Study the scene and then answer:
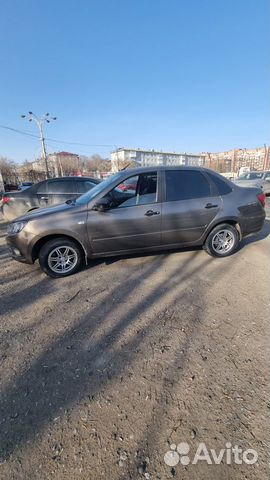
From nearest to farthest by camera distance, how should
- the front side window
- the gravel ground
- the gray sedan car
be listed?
the gravel ground, the front side window, the gray sedan car

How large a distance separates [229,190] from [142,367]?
339cm

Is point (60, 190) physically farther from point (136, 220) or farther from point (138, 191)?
point (136, 220)

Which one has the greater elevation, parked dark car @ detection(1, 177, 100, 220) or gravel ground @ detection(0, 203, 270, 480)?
parked dark car @ detection(1, 177, 100, 220)

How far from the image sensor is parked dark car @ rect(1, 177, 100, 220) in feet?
20.7

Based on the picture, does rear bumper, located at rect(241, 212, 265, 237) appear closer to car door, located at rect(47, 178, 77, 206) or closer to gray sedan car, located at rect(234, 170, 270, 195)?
car door, located at rect(47, 178, 77, 206)

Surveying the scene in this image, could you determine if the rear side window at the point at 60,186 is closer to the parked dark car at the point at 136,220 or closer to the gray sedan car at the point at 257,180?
the parked dark car at the point at 136,220

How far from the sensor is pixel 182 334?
7.83ft

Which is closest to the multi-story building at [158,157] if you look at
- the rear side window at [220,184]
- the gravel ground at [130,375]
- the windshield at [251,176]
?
the windshield at [251,176]

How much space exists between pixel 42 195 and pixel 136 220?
3.88 meters

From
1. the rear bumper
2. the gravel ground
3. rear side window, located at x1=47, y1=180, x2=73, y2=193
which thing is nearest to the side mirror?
the gravel ground

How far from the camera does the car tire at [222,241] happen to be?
418 cm

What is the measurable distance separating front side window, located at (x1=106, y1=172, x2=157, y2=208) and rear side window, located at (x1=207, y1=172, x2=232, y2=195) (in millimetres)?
1086

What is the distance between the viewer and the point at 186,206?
388cm

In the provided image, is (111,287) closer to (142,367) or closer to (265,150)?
(142,367)
